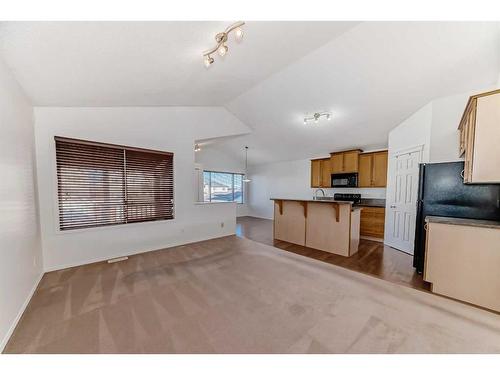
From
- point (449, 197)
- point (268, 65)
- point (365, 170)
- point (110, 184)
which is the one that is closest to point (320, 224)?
point (449, 197)

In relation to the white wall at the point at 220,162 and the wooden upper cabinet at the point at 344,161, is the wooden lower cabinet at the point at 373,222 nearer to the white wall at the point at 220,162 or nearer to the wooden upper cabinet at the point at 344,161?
the wooden upper cabinet at the point at 344,161

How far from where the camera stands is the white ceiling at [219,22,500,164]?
228 centimetres

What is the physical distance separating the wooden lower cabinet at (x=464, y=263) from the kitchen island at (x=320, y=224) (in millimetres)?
1286

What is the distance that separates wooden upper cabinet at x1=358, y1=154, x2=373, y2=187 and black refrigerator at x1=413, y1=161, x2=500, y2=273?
2.23 m

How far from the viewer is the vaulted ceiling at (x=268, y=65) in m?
1.64

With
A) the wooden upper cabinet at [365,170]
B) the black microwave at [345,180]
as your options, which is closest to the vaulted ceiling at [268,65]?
the wooden upper cabinet at [365,170]

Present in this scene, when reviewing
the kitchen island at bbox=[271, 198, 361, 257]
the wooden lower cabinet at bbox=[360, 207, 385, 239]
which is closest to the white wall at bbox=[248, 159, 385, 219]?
the wooden lower cabinet at bbox=[360, 207, 385, 239]

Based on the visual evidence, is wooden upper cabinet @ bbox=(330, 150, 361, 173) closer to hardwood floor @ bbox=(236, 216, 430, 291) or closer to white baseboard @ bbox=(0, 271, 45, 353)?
hardwood floor @ bbox=(236, 216, 430, 291)

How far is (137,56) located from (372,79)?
3.26m

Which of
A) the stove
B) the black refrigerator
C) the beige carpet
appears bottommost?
the beige carpet

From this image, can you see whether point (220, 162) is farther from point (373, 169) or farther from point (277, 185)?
point (373, 169)

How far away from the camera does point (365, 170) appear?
5102 mm

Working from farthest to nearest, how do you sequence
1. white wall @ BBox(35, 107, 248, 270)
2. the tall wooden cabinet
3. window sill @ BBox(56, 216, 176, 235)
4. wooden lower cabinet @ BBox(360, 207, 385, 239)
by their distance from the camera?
wooden lower cabinet @ BBox(360, 207, 385, 239)
window sill @ BBox(56, 216, 176, 235)
white wall @ BBox(35, 107, 248, 270)
the tall wooden cabinet

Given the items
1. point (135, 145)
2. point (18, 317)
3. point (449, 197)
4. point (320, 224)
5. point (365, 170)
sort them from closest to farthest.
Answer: point (18, 317) < point (449, 197) < point (135, 145) < point (320, 224) < point (365, 170)
